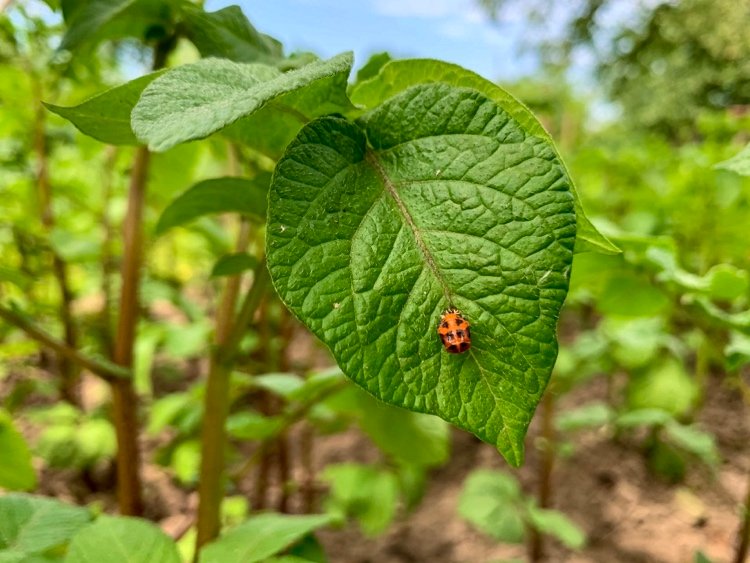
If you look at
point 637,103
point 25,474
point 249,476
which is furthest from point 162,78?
point 637,103

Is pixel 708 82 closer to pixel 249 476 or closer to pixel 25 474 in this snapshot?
pixel 249 476

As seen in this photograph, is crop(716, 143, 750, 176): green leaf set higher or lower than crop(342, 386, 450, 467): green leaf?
higher

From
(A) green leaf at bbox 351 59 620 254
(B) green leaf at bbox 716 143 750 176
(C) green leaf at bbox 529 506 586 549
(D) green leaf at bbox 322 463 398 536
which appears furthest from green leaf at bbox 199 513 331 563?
(D) green leaf at bbox 322 463 398 536

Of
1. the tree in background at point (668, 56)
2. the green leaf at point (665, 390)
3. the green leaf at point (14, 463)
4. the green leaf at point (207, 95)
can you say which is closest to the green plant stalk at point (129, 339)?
the green leaf at point (14, 463)

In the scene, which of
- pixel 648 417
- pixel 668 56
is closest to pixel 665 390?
pixel 648 417

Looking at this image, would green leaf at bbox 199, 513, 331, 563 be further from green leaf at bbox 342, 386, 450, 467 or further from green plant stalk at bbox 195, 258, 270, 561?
green leaf at bbox 342, 386, 450, 467

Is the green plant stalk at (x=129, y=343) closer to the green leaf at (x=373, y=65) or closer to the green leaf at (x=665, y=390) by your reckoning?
the green leaf at (x=373, y=65)

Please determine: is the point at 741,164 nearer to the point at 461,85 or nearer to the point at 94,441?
the point at 461,85
